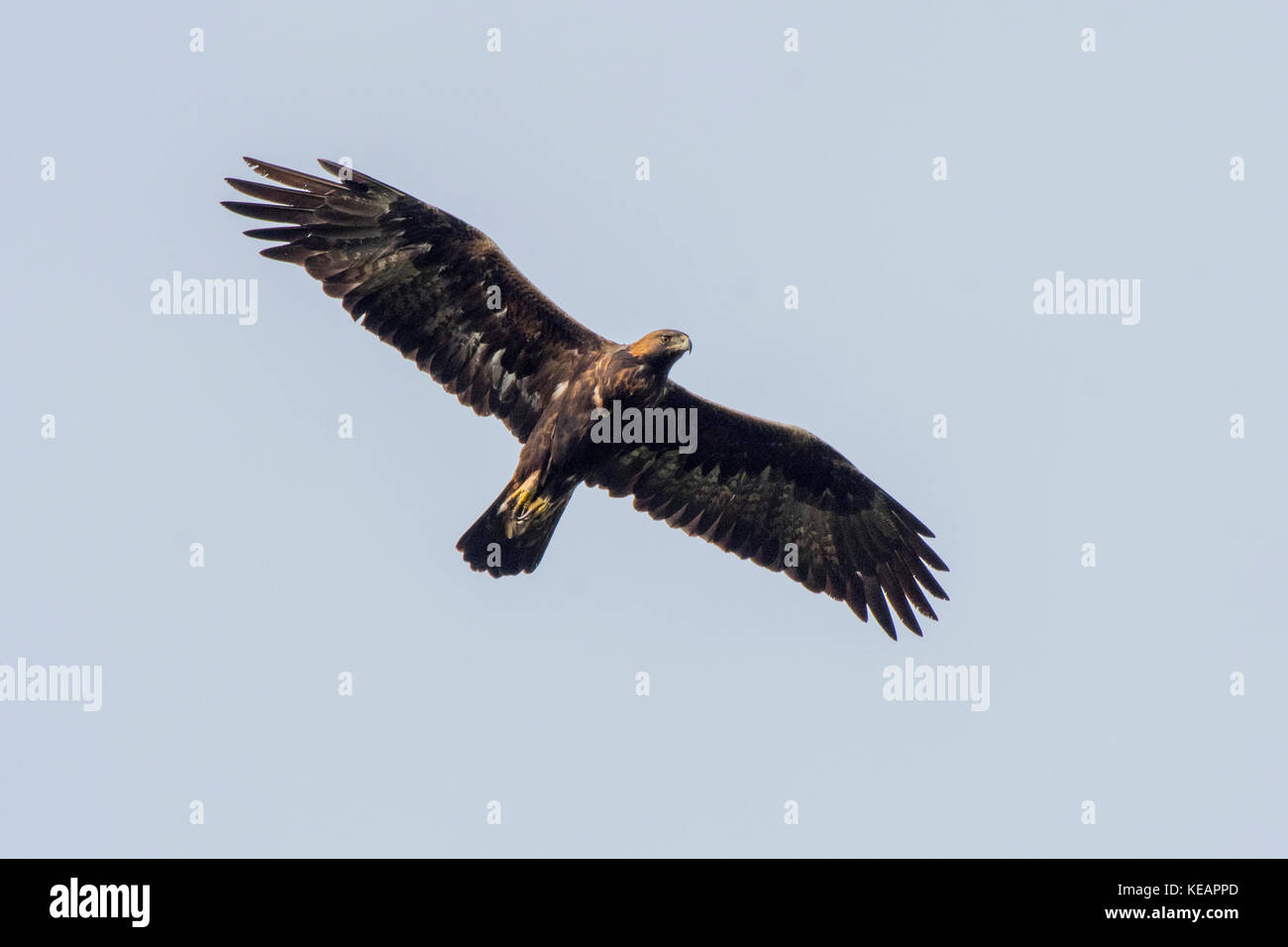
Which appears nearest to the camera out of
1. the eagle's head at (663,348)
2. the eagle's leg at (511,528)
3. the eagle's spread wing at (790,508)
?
the eagle's head at (663,348)

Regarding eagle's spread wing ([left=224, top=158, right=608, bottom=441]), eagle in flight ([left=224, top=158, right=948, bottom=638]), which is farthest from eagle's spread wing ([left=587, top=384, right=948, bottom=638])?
eagle's spread wing ([left=224, top=158, right=608, bottom=441])

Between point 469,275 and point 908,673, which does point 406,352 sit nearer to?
point 469,275

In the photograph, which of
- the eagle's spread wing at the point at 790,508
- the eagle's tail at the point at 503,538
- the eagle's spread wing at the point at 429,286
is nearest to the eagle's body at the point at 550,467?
the eagle's tail at the point at 503,538

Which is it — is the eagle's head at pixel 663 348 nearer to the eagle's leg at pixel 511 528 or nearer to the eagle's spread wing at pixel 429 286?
the eagle's spread wing at pixel 429 286

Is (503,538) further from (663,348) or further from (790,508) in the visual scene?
(790,508)

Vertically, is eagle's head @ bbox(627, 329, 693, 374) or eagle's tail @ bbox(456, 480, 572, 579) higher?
eagle's head @ bbox(627, 329, 693, 374)

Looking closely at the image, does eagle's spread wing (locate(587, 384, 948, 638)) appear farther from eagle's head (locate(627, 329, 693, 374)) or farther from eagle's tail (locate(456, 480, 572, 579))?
eagle's head (locate(627, 329, 693, 374))
